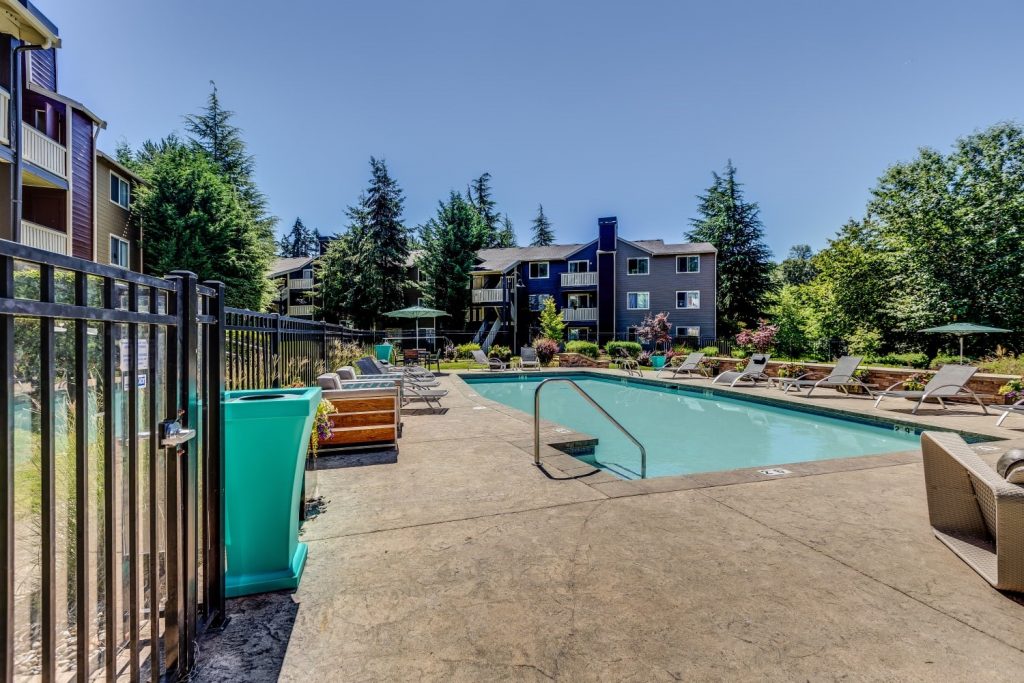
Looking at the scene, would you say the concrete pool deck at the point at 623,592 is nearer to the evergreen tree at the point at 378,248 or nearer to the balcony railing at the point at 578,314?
the balcony railing at the point at 578,314

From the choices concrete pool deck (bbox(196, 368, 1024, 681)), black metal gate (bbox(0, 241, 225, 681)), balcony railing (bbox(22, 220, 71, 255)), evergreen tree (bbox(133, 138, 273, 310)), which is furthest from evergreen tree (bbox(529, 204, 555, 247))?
black metal gate (bbox(0, 241, 225, 681))

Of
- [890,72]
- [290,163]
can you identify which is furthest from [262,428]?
[290,163]

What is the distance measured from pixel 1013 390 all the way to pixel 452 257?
2640 centimetres

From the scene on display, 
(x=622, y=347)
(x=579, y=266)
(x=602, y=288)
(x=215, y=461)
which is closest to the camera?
(x=215, y=461)

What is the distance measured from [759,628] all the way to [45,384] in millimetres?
2624

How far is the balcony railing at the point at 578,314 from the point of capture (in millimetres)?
30578

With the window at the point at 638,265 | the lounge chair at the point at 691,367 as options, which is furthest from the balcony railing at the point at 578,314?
the lounge chair at the point at 691,367

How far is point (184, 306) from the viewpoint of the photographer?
177 centimetres

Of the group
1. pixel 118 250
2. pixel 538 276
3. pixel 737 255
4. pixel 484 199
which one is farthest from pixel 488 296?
pixel 118 250

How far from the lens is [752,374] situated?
13.0 m

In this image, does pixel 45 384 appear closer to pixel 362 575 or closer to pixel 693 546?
pixel 362 575

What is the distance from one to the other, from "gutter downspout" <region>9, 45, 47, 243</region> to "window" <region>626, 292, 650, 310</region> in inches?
1065

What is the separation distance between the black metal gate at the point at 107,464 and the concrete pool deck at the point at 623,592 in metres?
0.40

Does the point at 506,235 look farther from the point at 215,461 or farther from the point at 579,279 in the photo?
the point at 215,461
